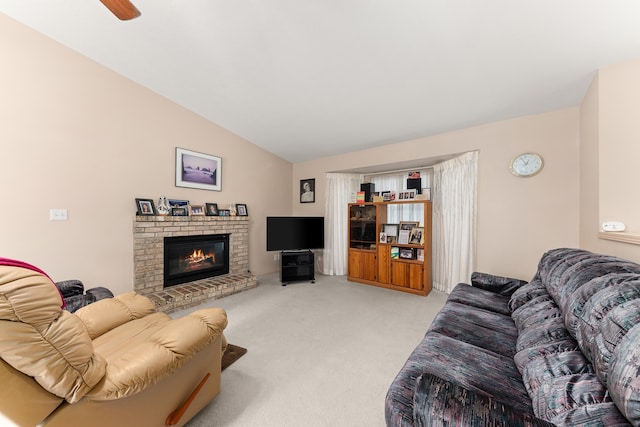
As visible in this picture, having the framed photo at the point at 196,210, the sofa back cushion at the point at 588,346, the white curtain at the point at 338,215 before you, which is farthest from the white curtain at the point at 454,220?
the framed photo at the point at 196,210

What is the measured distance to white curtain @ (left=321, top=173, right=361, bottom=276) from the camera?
480 cm

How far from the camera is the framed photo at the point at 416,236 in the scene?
3.88 metres

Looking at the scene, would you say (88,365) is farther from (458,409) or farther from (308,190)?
(308,190)

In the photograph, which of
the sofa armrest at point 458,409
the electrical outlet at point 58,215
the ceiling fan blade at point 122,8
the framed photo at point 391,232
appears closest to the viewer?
the sofa armrest at point 458,409

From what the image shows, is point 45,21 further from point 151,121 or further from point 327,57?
point 327,57

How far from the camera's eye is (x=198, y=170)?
12.1 ft

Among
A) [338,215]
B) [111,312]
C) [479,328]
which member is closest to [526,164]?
[479,328]

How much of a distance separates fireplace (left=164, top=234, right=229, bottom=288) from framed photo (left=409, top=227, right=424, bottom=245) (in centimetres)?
306

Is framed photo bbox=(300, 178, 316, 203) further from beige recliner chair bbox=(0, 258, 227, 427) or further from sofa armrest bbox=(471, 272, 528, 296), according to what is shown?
beige recliner chair bbox=(0, 258, 227, 427)

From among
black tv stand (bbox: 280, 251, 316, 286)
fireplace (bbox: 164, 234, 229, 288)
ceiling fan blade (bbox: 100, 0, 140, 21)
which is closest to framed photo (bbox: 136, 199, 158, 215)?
fireplace (bbox: 164, 234, 229, 288)

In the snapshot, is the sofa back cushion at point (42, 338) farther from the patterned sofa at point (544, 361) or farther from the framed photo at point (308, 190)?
the framed photo at point (308, 190)

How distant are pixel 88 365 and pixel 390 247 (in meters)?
3.75

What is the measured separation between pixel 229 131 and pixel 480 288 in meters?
4.17

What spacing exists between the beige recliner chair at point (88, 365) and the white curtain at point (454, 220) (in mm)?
3311
